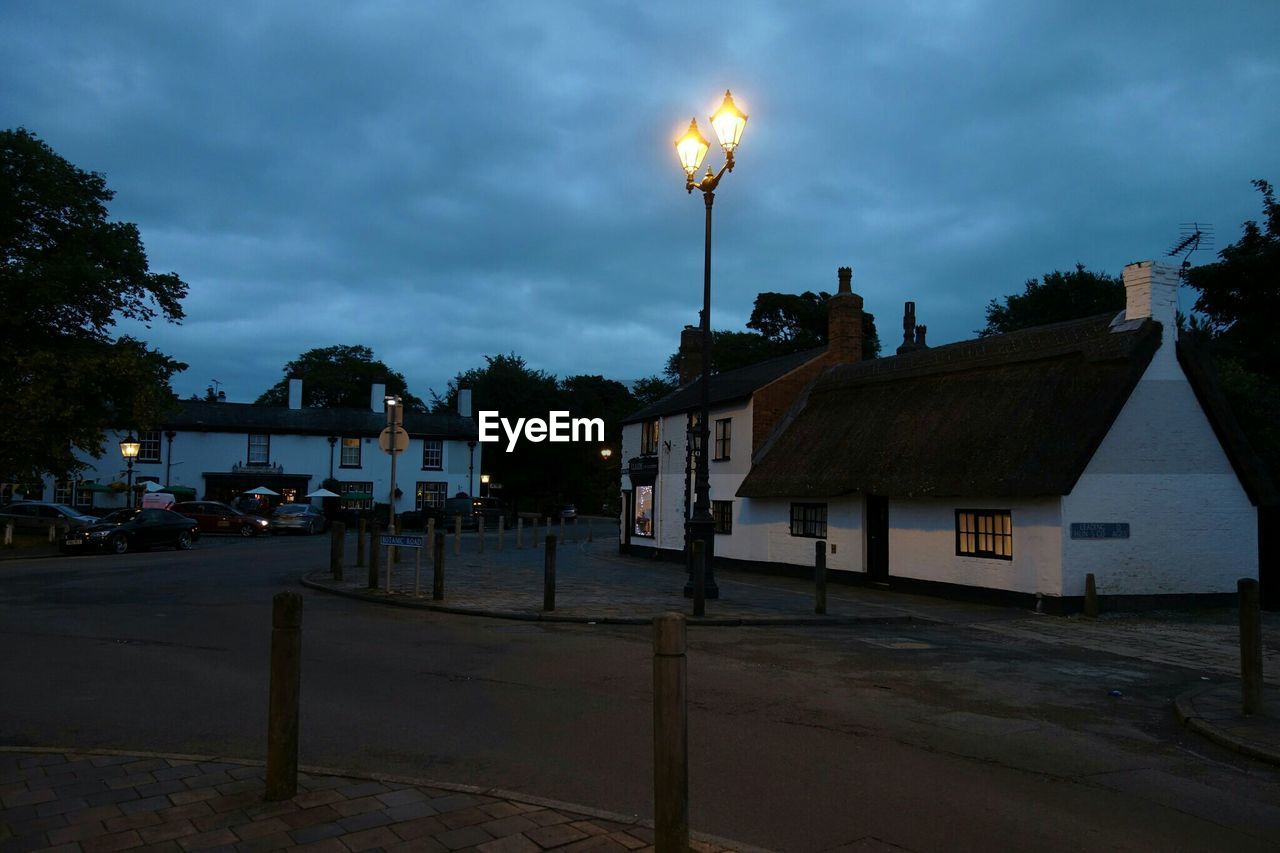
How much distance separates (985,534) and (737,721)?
42.0 feet

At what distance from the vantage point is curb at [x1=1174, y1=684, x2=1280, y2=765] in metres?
6.84

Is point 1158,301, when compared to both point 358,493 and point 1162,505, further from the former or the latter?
point 358,493

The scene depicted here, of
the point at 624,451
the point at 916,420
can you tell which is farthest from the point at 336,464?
the point at 916,420

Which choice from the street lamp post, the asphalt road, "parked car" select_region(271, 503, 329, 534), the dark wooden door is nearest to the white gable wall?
the asphalt road

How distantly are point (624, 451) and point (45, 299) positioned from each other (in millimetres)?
20851

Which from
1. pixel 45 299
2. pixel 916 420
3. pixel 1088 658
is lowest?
pixel 1088 658

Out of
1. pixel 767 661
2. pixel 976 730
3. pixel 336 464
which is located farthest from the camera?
pixel 336 464

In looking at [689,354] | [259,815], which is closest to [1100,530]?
[259,815]

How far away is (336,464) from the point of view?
53750 mm

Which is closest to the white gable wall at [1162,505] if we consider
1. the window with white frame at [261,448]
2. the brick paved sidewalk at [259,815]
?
the brick paved sidewalk at [259,815]

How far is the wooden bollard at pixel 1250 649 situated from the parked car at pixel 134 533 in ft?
98.3

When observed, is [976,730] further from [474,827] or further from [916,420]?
[916,420]

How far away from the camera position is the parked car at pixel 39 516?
32062mm

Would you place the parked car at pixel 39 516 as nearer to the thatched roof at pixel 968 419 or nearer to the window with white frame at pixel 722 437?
the window with white frame at pixel 722 437
